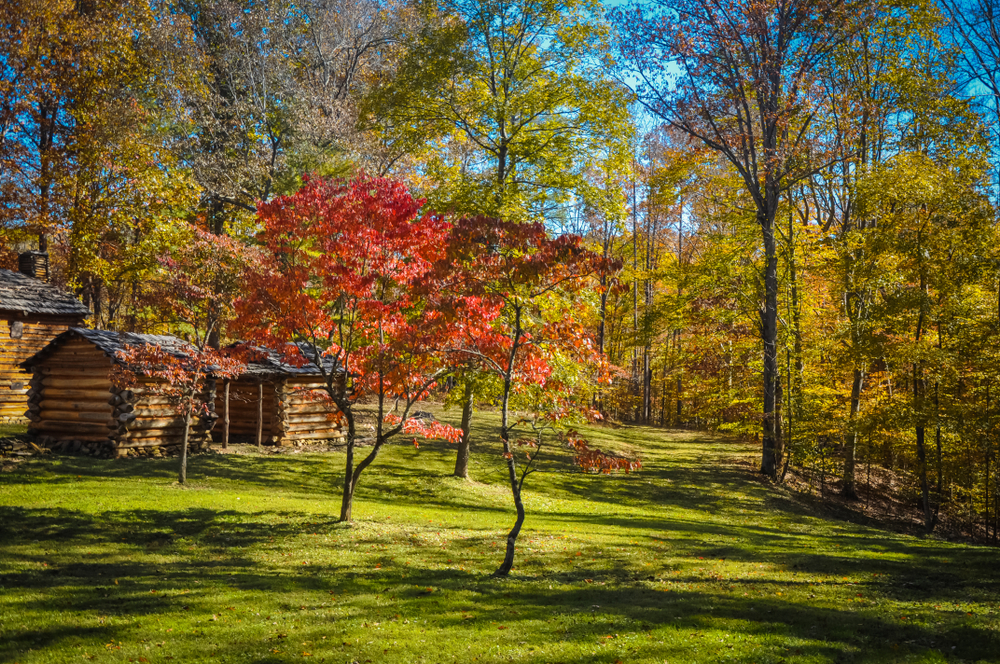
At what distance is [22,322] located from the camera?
82.3 ft

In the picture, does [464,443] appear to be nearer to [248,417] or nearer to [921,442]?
[248,417]

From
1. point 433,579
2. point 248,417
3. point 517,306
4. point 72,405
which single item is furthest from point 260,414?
point 517,306

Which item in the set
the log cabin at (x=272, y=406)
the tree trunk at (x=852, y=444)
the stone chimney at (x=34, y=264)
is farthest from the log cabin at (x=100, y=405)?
the tree trunk at (x=852, y=444)

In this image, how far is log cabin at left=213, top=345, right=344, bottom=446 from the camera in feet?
78.2

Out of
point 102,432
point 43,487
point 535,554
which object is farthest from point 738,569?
point 102,432

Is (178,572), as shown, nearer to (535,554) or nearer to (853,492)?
(535,554)

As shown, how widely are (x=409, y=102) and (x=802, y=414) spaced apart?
57.8ft

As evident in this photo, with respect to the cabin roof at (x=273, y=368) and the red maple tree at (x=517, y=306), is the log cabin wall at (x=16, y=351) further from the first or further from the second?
the red maple tree at (x=517, y=306)

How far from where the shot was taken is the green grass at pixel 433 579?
7277 mm

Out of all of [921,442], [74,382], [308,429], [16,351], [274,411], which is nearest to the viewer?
[921,442]

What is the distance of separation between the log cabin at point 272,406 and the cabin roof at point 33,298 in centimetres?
800

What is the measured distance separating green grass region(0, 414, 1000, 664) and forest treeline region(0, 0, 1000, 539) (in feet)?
16.6

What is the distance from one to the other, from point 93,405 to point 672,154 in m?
22.2

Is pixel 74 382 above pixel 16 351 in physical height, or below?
below
